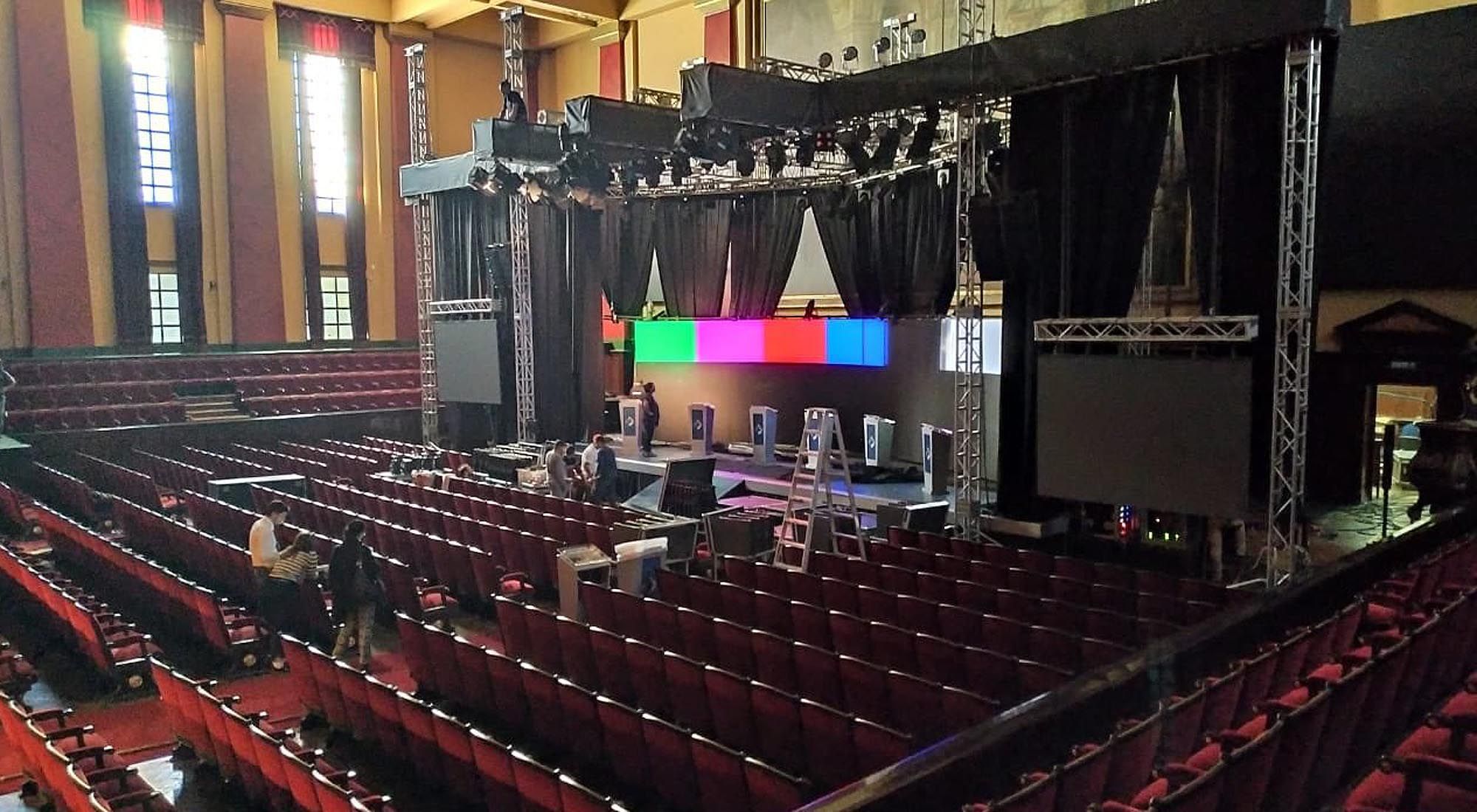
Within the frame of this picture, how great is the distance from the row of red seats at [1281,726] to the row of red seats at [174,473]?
10.5 m

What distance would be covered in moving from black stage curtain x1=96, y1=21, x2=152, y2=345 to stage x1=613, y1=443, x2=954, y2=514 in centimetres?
929

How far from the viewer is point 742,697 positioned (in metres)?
4.96

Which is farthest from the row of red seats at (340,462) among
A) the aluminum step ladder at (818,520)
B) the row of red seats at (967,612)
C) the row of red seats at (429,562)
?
the row of red seats at (967,612)

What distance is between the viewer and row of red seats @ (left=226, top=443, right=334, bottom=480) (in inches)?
516

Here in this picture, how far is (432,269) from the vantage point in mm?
17078

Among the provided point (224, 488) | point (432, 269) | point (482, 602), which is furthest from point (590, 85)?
point (482, 602)

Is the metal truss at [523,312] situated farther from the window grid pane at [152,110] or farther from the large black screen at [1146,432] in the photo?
the large black screen at [1146,432]

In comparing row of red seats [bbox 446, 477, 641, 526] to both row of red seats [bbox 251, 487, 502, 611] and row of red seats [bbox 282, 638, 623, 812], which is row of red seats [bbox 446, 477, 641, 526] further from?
row of red seats [bbox 282, 638, 623, 812]

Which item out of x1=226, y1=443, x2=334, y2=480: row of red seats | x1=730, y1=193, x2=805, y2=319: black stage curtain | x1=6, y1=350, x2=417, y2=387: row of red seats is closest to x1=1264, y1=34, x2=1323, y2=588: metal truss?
x1=730, y1=193, x2=805, y2=319: black stage curtain

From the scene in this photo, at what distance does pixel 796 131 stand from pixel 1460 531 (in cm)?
685

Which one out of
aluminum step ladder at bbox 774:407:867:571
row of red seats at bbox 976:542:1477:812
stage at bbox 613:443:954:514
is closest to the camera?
row of red seats at bbox 976:542:1477:812

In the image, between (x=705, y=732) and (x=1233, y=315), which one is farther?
(x=1233, y=315)

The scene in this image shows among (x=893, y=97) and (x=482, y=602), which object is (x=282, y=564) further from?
(x=893, y=97)

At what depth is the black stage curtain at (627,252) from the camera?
15.9 metres
